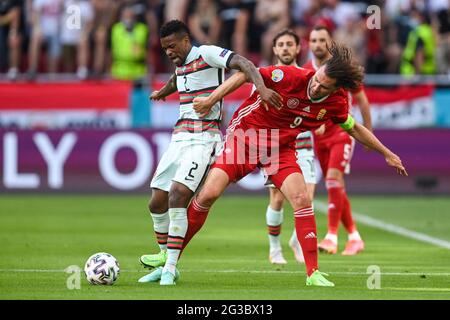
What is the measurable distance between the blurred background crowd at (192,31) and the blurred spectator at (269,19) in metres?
0.02

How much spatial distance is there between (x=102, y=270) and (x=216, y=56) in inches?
89.8

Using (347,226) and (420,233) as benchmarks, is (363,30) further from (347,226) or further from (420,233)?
(347,226)

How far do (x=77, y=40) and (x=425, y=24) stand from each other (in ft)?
24.0

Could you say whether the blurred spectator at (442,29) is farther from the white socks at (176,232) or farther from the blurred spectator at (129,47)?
the white socks at (176,232)

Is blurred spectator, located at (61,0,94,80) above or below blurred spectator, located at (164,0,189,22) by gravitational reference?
below

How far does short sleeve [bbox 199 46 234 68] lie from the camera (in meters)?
10.5

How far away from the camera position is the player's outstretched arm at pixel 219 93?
1006cm

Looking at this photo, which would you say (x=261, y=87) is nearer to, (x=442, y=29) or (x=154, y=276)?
(x=154, y=276)

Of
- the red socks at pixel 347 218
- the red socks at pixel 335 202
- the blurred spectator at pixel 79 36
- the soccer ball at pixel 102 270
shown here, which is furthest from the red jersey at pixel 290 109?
the blurred spectator at pixel 79 36

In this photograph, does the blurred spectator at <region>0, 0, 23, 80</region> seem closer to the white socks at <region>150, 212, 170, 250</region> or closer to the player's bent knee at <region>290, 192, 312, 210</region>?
the white socks at <region>150, 212, 170, 250</region>

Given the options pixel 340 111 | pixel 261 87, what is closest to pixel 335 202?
pixel 340 111

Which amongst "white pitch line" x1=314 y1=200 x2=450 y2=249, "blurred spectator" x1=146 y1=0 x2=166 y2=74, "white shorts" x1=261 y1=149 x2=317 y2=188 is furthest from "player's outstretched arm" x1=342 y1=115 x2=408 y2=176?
"blurred spectator" x1=146 y1=0 x2=166 y2=74

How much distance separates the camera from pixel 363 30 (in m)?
23.3

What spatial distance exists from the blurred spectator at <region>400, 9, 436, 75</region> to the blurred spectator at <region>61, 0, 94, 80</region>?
22.0 ft
